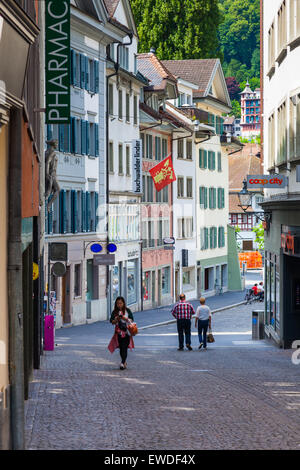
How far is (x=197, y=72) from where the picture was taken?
72.0 metres

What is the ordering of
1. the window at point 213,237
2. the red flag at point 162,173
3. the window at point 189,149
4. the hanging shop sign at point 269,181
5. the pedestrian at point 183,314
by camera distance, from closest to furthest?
the hanging shop sign at point 269,181, the pedestrian at point 183,314, the red flag at point 162,173, the window at point 189,149, the window at point 213,237

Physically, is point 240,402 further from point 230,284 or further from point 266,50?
point 230,284

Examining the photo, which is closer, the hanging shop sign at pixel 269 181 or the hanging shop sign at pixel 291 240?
the hanging shop sign at pixel 291 240

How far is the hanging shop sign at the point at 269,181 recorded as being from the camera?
83.7 feet

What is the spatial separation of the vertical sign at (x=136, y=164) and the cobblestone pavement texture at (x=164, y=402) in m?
28.5

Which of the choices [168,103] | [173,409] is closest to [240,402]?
[173,409]

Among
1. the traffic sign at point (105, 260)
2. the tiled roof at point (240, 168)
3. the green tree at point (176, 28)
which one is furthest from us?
the tiled roof at point (240, 168)

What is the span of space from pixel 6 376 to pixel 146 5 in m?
73.6

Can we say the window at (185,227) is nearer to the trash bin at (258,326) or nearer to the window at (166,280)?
the window at (166,280)

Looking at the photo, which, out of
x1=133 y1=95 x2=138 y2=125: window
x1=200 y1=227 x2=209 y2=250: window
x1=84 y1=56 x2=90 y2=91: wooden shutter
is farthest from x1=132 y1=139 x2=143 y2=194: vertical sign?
x1=200 y1=227 x2=209 y2=250: window

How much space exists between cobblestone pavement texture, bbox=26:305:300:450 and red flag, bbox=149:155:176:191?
27.2m

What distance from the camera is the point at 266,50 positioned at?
32938 millimetres

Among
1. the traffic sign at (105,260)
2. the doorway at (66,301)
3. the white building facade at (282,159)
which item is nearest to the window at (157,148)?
the traffic sign at (105,260)

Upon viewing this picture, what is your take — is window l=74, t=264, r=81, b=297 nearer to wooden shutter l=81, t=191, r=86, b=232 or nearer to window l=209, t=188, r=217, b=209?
wooden shutter l=81, t=191, r=86, b=232
